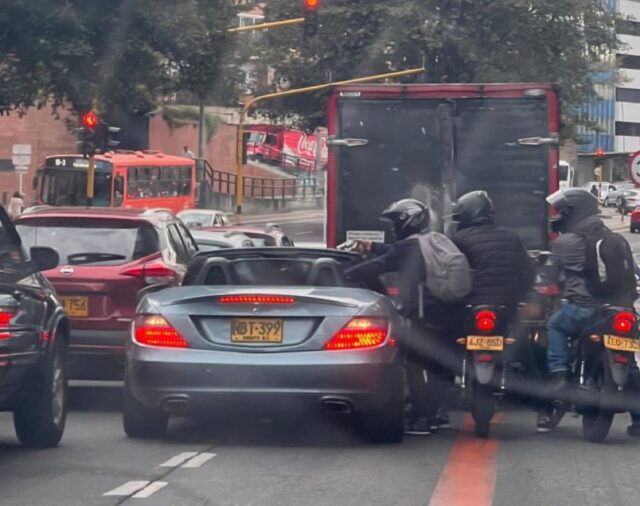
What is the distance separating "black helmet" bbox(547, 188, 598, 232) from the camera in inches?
428

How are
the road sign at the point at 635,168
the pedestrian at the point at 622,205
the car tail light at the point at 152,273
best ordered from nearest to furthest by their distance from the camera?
the car tail light at the point at 152,273 → the road sign at the point at 635,168 → the pedestrian at the point at 622,205

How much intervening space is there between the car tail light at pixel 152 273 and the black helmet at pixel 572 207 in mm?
3341

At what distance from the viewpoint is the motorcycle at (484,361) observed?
10.3 metres

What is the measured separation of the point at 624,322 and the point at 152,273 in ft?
13.3

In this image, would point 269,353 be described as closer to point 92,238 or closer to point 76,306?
point 76,306

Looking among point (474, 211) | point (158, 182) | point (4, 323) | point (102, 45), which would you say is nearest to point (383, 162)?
point (474, 211)

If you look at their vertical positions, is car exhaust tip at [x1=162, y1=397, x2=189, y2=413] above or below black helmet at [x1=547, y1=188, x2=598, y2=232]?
below

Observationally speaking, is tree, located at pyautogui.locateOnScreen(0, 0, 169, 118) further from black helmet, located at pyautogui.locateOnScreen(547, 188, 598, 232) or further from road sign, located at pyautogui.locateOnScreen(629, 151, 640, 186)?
black helmet, located at pyautogui.locateOnScreen(547, 188, 598, 232)

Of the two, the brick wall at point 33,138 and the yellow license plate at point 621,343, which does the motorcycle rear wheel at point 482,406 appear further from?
the brick wall at point 33,138

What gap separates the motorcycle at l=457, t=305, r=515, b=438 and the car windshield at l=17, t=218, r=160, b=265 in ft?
10.6

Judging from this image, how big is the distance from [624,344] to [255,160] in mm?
64904

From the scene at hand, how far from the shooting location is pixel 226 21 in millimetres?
25141

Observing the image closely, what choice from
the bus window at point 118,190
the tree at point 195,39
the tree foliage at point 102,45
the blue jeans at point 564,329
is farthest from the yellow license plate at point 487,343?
the bus window at point 118,190

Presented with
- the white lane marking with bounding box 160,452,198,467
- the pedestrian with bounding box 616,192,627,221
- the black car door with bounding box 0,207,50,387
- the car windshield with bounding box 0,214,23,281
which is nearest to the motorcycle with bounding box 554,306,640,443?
the white lane marking with bounding box 160,452,198,467
